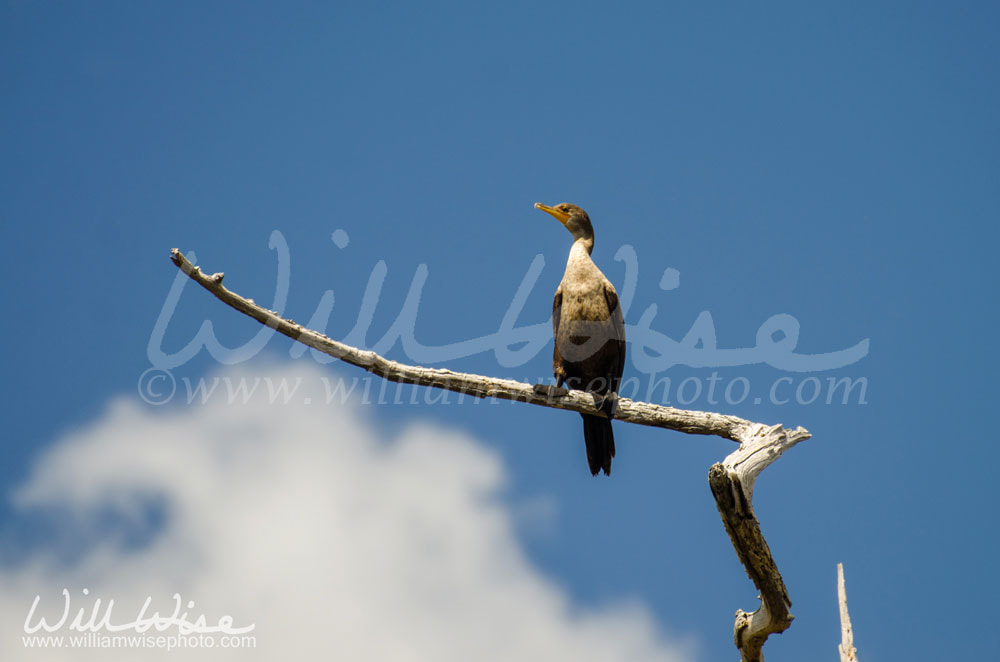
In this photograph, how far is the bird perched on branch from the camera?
6.06 m

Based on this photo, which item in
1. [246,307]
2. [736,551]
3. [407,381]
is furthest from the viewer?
[407,381]

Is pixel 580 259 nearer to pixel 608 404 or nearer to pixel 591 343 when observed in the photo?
pixel 591 343

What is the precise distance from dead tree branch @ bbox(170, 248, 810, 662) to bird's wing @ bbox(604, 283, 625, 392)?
0.60 m

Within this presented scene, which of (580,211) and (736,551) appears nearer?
(736,551)

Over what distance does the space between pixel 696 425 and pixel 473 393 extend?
1295 millimetres

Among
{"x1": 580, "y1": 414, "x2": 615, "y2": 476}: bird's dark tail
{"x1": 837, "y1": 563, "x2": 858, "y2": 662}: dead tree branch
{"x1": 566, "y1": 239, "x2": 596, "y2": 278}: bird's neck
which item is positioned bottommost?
{"x1": 837, "y1": 563, "x2": 858, "y2": 662}: dead tree branch

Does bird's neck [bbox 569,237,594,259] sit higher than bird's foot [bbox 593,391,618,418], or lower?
higher

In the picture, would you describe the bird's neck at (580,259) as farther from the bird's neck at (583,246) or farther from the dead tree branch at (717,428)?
the dead tree branch at (717,428)

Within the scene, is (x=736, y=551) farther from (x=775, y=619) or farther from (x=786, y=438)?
(x=786, y=438)

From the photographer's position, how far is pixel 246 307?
4.70 meters

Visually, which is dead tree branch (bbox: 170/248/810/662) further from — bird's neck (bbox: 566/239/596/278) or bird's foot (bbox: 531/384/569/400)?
bird's neck (bbox: 566/239/596/278)

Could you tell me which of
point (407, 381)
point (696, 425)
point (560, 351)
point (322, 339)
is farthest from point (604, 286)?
point (322, 339)

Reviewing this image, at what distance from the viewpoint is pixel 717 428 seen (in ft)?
17.0

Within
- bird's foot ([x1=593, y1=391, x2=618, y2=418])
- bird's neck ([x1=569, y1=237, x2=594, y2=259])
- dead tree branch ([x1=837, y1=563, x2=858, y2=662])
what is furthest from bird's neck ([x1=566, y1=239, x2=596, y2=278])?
dead tree branch ([x1=837, y1=563, x2=858, y2=662])
